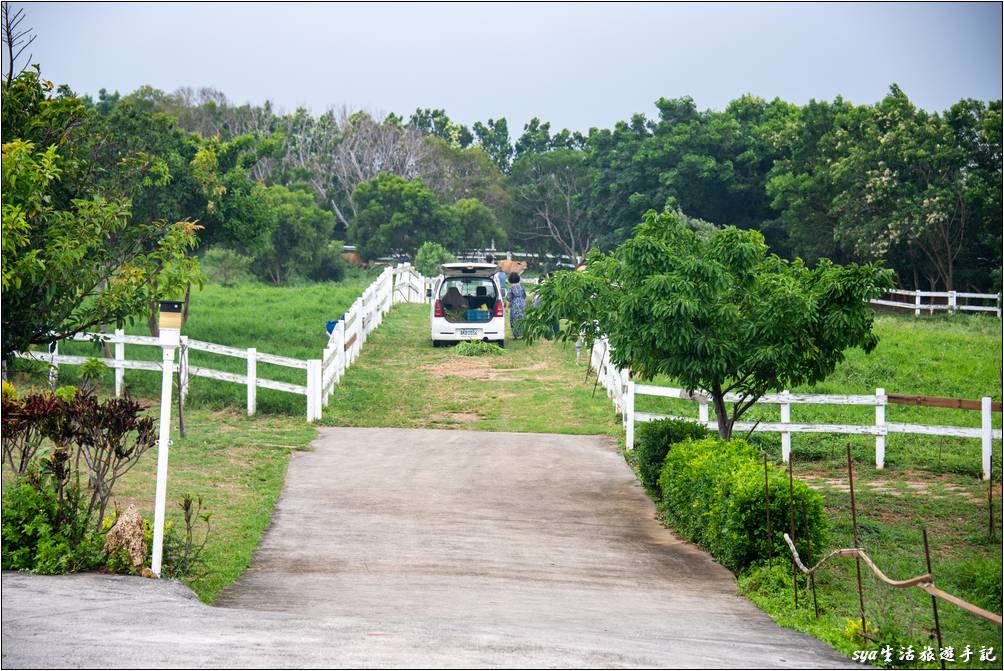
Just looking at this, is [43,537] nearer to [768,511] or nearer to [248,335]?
[768,511]

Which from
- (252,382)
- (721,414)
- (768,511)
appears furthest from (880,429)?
(252,382)

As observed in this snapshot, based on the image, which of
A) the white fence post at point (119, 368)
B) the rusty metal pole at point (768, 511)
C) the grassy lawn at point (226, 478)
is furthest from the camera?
the white fence post at point (119, 368)

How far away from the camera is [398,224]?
58500 mm

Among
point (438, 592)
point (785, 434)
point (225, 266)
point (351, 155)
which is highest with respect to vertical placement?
point (351, 155)

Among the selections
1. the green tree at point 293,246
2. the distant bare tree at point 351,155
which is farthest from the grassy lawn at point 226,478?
the distant bare tree at point 351,155

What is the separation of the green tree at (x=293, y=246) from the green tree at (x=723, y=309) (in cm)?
3579

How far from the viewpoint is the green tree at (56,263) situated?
33.1ft

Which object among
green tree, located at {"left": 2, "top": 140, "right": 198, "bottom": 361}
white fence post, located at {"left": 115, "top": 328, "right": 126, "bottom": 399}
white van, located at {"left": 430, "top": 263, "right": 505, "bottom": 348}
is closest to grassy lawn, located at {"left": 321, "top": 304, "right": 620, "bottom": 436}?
white van, located at {"left": 430, "top": 263, "right": 505, "bottom": 348}

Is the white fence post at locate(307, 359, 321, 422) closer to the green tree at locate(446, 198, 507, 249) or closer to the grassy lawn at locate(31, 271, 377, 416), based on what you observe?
the grassy lawn at locate(31, 271, 377, 416)

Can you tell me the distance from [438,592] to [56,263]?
14.0ft

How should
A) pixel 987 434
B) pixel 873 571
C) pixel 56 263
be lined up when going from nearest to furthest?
pixel 873 571
pixel 56 263
pixel 987 434

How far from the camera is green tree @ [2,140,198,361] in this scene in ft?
33.1

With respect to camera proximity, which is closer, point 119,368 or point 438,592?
point 438,592

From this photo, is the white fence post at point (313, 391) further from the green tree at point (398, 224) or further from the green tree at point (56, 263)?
the green tree at point (398, 224)
